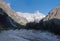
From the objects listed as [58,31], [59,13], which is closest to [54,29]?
[58,31]

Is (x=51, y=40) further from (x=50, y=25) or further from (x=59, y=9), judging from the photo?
(x=59, y=9)

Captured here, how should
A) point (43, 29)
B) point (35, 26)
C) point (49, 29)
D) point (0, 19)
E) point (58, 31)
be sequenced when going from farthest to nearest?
point (0, 19) → point (35, 26) → point (43, 29) → point (49, 29) → point (58, 31)

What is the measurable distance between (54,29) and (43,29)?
6.18 m

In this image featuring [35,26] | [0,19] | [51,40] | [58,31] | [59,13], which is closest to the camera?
[51,40]

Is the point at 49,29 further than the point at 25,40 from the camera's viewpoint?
Yes

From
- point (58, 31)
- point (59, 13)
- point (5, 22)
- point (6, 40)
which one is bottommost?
point (6, 40)

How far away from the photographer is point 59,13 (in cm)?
→ 9088

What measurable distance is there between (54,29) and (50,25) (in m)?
3.27

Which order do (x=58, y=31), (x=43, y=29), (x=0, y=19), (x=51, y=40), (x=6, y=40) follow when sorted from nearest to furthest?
(x=6, y=40) < (x=51, y=40) < (x=58, y=31) < (x=43, y=29) < (x=0, y=19)

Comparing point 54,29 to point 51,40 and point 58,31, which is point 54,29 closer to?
point 58,31

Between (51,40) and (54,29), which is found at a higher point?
→ (54,29)

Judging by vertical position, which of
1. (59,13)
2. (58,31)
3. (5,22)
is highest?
(59,13)

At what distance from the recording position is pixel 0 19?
2638 inches

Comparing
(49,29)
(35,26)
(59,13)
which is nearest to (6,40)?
(49,29)
